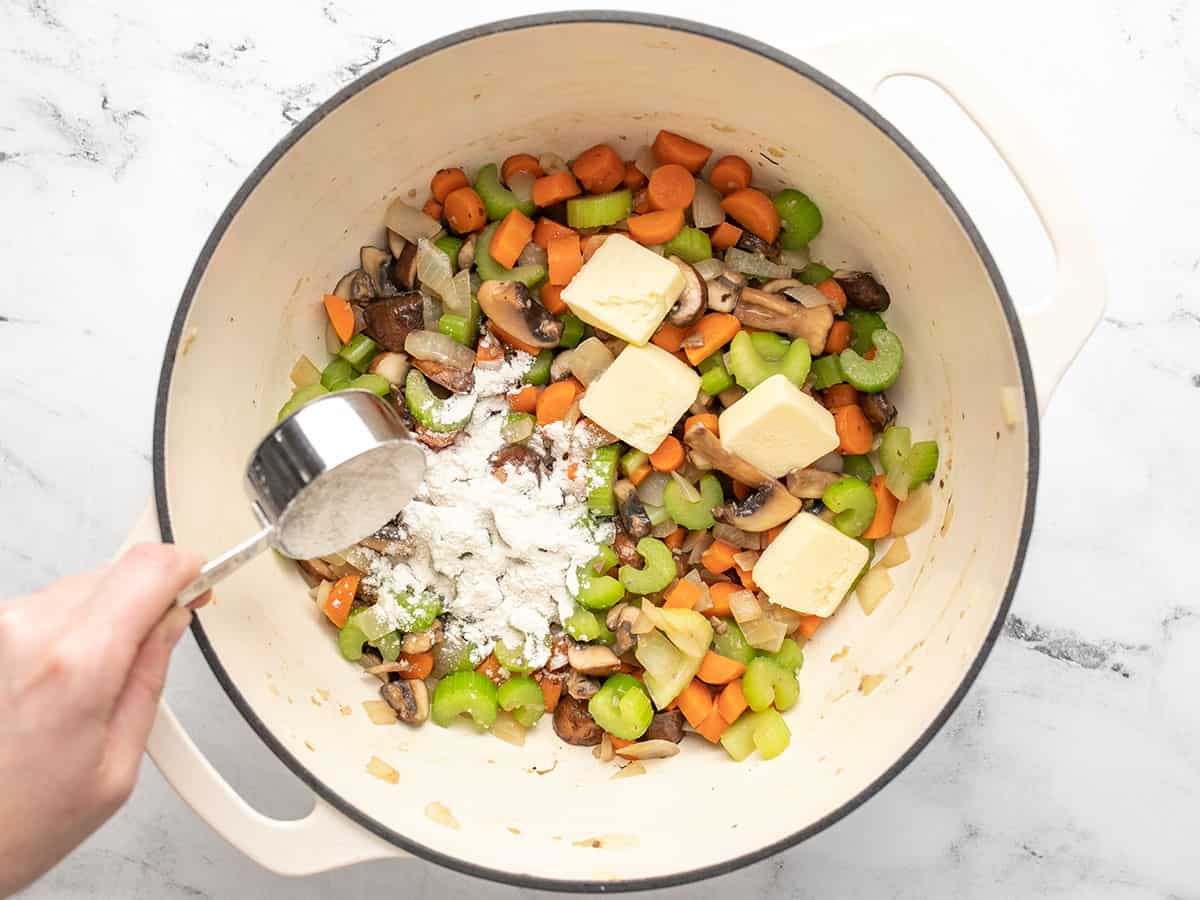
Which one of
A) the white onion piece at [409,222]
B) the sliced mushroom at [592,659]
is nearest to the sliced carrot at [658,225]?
the white onion piece at [409,222]

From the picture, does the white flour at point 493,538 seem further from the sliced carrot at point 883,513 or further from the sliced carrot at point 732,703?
the sliced carrot at point 883,513

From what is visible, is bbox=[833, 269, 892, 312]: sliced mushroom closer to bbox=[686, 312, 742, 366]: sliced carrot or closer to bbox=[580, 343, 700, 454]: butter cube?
bbox=[686, 312, 742, 366]: sliced carrot

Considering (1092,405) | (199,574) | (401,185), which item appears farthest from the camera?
(1092,405)

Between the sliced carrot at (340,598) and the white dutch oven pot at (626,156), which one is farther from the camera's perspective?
the sliced carrot at (340,598)

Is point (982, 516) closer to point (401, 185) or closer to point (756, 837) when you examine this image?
point (756, 837)

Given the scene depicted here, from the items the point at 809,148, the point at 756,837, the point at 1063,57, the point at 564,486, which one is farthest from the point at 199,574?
the point at 1063,57

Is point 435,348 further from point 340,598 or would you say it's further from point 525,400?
point 340,598

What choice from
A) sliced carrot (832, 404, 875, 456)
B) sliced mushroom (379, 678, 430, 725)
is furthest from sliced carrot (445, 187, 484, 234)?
sliced mushroom (379, 678, 430, 725)
